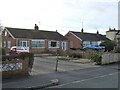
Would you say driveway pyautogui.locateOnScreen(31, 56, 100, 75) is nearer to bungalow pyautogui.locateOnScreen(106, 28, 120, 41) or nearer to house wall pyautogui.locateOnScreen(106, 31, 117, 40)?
house wall pyautogui.locateOnScreen(106, 31, 117, 40)

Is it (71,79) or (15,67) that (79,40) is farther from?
(15,67)

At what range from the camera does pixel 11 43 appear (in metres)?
43.7

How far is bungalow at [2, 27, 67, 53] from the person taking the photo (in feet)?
142

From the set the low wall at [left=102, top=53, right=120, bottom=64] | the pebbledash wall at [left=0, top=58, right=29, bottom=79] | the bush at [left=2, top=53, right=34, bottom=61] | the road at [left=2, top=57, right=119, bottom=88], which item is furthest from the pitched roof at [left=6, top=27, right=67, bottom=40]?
the pebbledash wall at [left=0, top=58, right=29, bottom=79]

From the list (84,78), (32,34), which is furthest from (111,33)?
(84,78)

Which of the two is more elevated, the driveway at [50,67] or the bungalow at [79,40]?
the bungalow at [79,40]

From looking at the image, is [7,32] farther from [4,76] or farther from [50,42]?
[4,76]

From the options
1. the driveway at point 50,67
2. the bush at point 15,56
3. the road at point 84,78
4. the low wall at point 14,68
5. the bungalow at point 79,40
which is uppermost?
the bungalow at point 79,40

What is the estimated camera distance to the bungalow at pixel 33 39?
4331 centimetres

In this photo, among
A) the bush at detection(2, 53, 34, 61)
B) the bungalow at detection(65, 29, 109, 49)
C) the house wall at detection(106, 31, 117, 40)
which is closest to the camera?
the bush at detection(2, 53, 34, 61)

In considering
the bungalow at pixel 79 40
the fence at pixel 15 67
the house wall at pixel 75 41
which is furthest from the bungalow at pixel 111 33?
the fence at pixel 15 67

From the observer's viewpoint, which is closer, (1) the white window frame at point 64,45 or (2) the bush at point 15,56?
(2) the bush at point 15,56

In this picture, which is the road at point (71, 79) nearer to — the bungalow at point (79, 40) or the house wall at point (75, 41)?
the bungalow at point (79, 40)

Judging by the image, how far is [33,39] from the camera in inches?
1769
